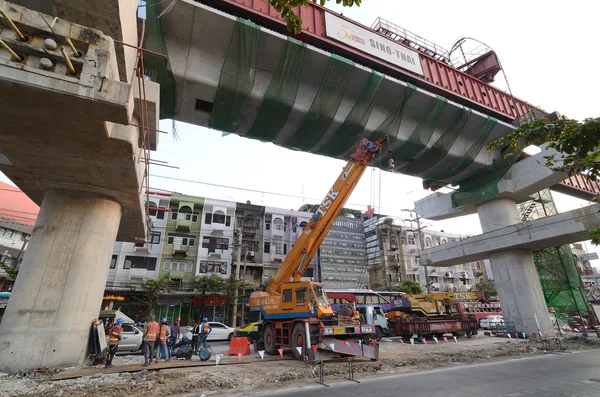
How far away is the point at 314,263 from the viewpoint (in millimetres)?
42938

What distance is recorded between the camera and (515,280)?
19.5m

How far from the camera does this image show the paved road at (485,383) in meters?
6.51

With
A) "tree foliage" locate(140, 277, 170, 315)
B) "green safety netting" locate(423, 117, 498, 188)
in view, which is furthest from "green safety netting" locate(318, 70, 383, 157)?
"tree foliage" locate(140, 277, 170, 315)

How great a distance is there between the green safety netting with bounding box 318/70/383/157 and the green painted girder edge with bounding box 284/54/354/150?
0.84 metres

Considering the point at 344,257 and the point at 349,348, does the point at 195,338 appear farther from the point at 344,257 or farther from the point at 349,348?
the point at 344,257

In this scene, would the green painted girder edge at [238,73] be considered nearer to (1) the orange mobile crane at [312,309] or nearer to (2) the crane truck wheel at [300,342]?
(1) the orange mobile crane at [312,309]

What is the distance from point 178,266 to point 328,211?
1079 inches

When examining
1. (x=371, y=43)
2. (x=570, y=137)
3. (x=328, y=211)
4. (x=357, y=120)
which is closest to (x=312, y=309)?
(x=328, y=211)

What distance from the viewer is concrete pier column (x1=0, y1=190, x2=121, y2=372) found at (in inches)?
301

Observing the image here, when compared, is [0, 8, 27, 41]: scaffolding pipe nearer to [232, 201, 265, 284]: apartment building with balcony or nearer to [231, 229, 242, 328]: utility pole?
[231, 229, 242, 328]: utility pole

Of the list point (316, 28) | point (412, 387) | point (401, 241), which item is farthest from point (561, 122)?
point (401, 241)

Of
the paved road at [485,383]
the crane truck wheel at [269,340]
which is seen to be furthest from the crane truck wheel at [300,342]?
the paved road at [485,383]

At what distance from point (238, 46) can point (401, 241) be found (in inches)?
1790

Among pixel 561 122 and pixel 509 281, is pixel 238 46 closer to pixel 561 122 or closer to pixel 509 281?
pixel 561 122
